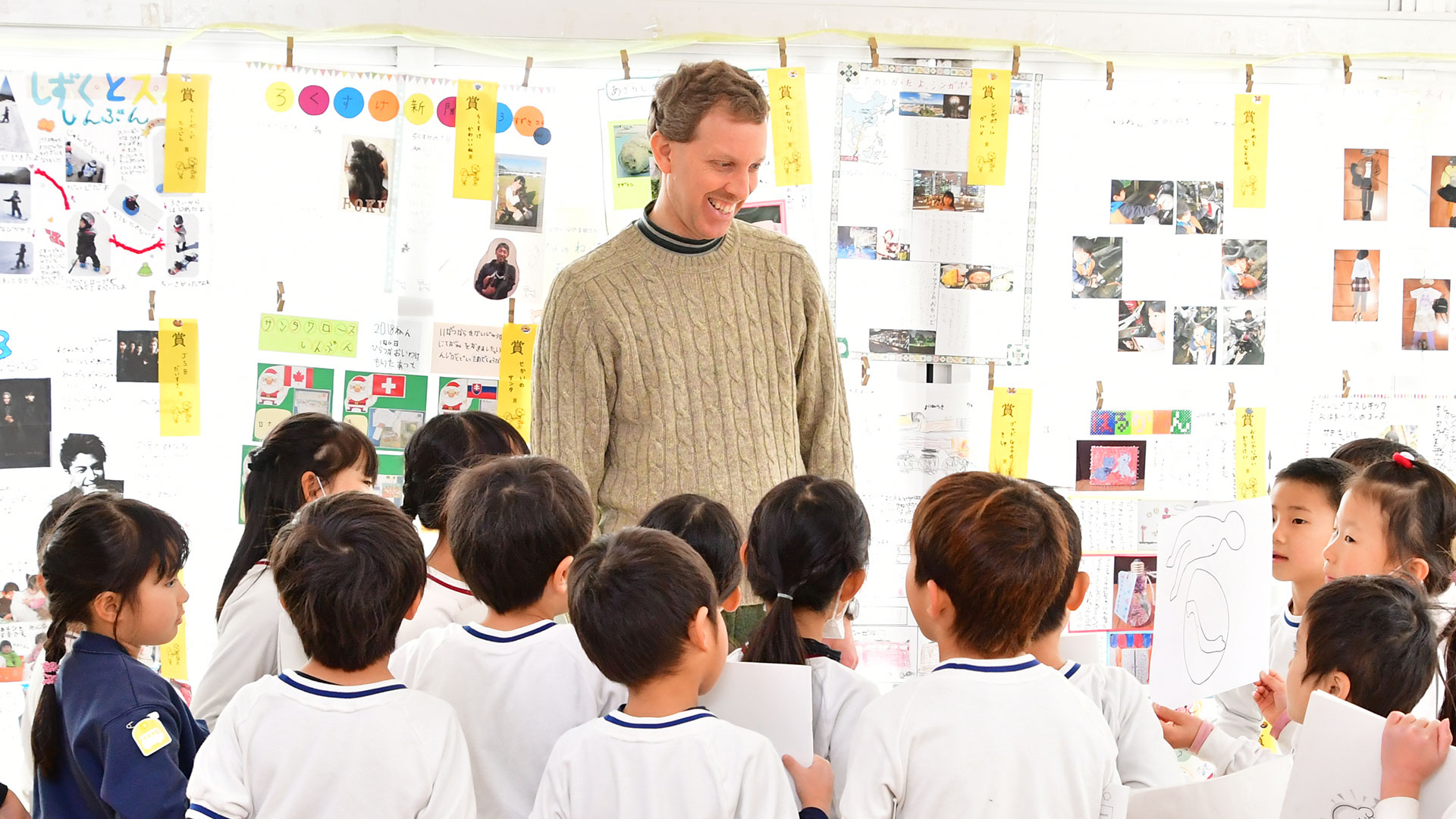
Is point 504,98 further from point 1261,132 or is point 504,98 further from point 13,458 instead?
point 1261,132

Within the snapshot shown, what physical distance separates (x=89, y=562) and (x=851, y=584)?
1082mm

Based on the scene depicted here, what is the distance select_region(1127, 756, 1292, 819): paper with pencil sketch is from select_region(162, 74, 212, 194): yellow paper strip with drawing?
252 cm

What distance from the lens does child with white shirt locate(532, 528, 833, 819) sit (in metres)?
1.31

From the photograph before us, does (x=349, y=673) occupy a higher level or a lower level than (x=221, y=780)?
higher

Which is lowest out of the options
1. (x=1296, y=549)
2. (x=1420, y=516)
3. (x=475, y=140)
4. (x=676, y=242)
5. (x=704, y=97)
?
(x=1296, y=549)

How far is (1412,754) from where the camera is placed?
1.33m

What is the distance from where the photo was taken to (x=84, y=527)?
5.53 ft

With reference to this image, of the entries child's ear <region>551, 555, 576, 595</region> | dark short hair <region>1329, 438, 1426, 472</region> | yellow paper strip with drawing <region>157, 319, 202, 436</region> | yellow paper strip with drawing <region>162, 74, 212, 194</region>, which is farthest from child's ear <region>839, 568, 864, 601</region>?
yellow paper strip with drawing <region>162, 74, 212, 194</region>

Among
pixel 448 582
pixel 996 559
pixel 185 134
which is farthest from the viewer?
pixel 185 134

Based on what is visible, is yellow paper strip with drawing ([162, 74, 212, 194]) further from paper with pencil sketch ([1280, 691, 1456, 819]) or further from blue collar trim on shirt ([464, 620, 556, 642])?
paper with pencil sketch ([1280, 691, 1456, 819])

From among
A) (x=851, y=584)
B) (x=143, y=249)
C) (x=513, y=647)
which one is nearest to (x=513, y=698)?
(x=513, y=647)

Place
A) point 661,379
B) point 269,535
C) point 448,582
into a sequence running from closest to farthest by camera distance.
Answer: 1. point 448,582
2. point 269,535
3. point 661,379

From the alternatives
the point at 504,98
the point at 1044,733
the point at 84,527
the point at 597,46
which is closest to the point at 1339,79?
the point at 597,46

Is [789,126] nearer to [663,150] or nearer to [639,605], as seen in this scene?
[663,150]
